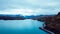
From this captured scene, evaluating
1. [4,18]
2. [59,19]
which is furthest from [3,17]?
[59,19]

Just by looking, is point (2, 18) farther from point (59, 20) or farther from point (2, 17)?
point (59, 20)

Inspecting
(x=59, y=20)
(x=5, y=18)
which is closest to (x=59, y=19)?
(x=59, y=20)

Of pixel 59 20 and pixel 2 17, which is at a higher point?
pixel 2 17

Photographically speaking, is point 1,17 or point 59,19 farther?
point 1,17

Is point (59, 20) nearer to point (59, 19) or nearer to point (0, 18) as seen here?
point (59, 19)

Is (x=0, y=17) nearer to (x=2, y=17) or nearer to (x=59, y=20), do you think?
(x=2, y=17)

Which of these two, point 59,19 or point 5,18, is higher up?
point 5,18

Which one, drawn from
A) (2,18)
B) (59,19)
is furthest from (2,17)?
(59,19)

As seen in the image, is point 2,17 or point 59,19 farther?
point 2,17
